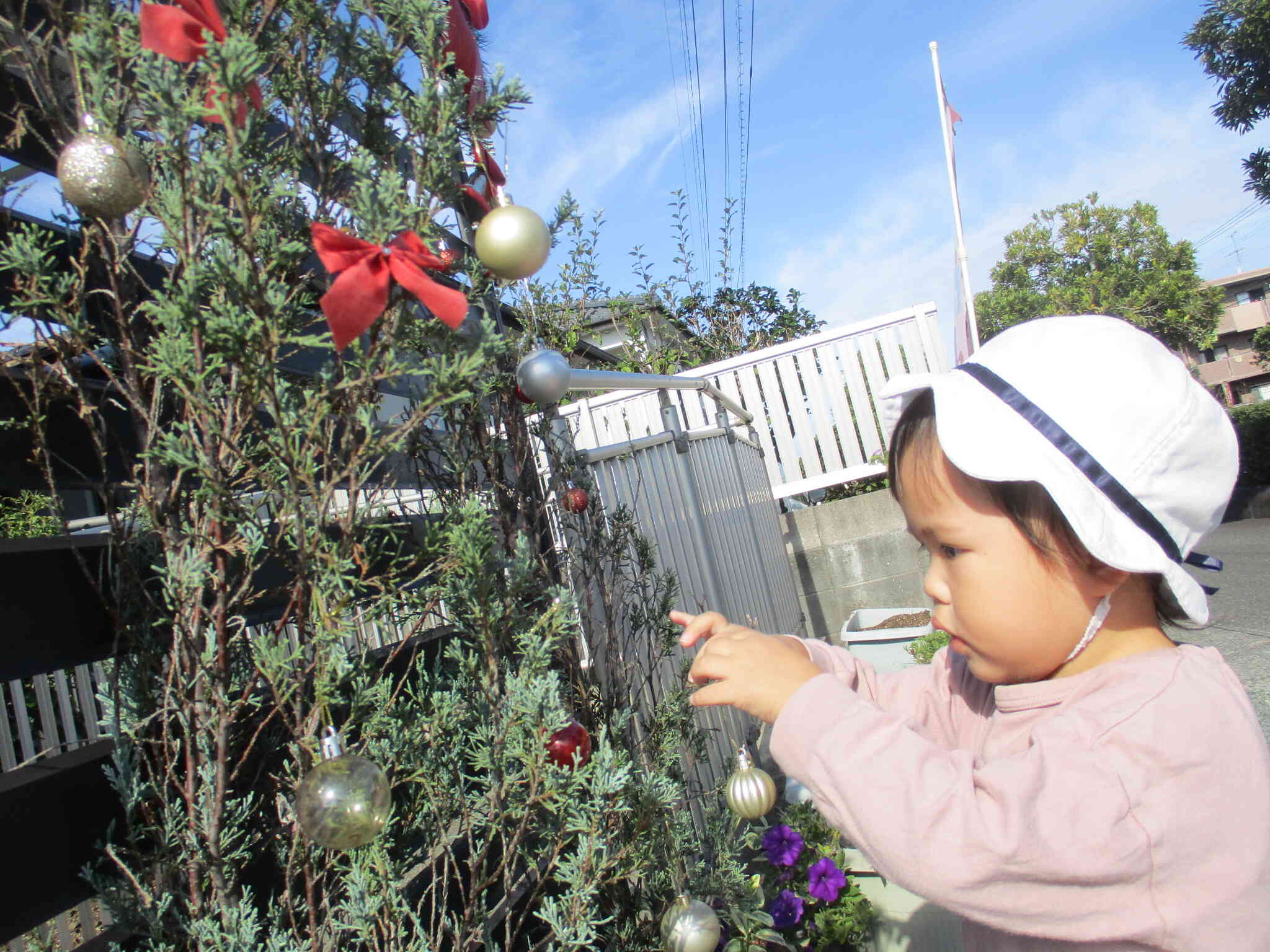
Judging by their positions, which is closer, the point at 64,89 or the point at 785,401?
the point at 64,89

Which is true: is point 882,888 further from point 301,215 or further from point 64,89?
point 64,89

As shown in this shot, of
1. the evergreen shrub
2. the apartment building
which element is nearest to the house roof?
the apartment building

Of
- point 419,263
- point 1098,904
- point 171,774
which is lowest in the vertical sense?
point 1098,904

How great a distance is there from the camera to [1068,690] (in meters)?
1.32

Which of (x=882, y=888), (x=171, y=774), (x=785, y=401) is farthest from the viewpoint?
(x=785, y=401)

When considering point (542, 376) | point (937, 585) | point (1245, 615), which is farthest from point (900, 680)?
point (1245, 615)

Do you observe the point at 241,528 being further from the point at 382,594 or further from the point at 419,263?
the point at 419,263

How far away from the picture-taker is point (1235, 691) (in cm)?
123

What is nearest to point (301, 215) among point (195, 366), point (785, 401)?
point (195, 366)

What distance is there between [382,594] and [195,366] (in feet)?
1.37

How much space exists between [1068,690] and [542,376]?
1108mm

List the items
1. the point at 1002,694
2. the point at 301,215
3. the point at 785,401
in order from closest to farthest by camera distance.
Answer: the point at 301,215
the point at 1002,694
the point at 785,401

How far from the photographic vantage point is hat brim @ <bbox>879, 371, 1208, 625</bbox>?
3.81ft

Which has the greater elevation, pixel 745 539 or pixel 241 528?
pixel 241 528
